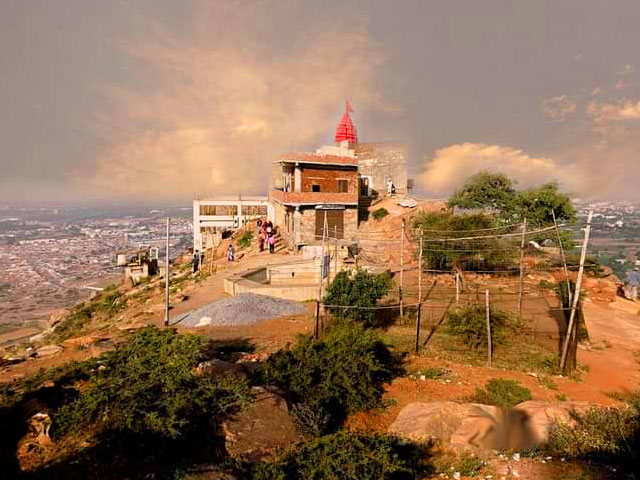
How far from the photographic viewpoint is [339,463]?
4.95m

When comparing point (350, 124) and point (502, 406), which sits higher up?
point (350, 124)

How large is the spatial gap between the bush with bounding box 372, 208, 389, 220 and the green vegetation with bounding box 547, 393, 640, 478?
26.7 meters

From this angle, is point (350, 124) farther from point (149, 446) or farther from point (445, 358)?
point (149, 446)

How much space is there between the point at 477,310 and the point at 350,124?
107ft

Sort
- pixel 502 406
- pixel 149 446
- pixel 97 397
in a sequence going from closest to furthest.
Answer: pixel 149 446 < pixel 97 397 < pixel 502 406

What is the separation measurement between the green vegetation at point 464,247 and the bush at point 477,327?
26.2 ft

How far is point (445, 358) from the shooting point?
1194cm

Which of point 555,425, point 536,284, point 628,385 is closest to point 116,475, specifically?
point 555,425

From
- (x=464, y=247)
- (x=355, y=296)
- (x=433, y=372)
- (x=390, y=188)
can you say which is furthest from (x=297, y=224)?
(x=433, y=372)

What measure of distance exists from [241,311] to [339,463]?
1067cm

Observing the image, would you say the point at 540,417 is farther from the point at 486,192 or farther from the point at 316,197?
the point at 486,192

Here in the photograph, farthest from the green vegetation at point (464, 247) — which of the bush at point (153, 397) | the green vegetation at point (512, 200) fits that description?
the bush at point (153, 397)

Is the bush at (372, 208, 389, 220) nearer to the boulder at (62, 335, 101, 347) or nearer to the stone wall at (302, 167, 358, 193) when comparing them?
the stone wall at (302, 167, 358, 193)

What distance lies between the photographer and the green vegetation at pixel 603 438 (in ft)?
20.0
